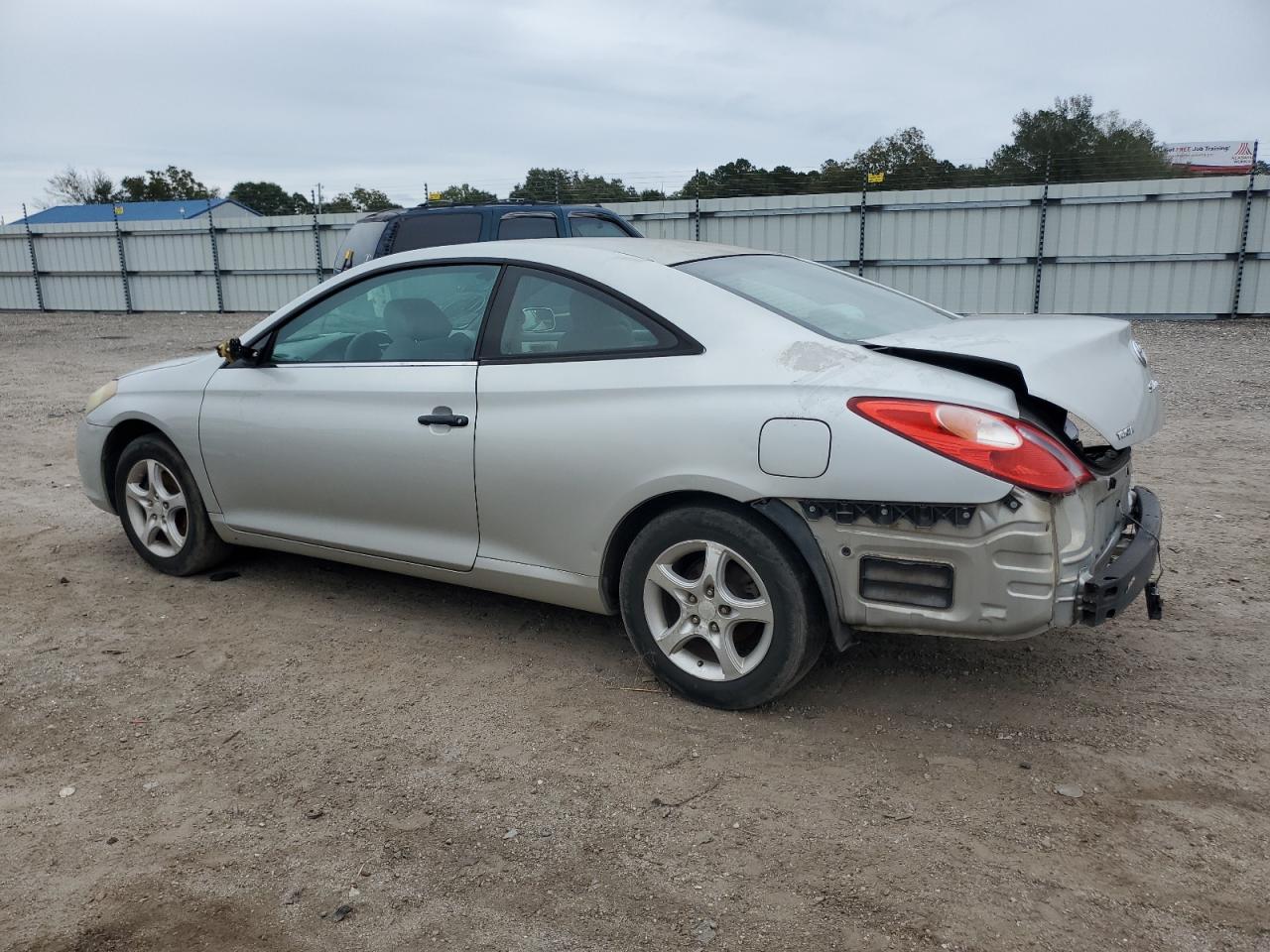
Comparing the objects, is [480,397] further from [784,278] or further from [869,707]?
[869,707]

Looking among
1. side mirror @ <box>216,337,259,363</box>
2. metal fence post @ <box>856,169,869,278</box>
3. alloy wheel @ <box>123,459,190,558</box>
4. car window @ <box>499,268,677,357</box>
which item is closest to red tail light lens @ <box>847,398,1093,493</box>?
car window @ <box>499,268,677,357</box>

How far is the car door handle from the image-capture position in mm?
3781

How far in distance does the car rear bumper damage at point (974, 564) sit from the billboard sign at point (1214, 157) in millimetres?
18906

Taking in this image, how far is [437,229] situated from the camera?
969cm

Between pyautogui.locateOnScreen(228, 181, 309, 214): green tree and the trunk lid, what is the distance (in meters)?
52.7

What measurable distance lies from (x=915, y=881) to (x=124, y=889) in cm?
199

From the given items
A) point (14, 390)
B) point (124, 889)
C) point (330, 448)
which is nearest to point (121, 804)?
point (124, 889)

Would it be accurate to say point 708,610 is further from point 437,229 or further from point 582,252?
point 437,229

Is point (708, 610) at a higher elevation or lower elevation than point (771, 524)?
lower

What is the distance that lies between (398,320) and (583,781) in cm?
212

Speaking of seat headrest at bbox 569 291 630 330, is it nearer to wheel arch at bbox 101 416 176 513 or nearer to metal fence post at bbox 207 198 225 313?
wheel arch at bbox 101 416 176 513

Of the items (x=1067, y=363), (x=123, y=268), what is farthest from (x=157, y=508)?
(x=123, y=268)

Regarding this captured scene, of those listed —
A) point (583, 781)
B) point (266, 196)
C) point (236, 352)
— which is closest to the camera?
point (583, 781)

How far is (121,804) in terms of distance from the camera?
2971 millimetres
